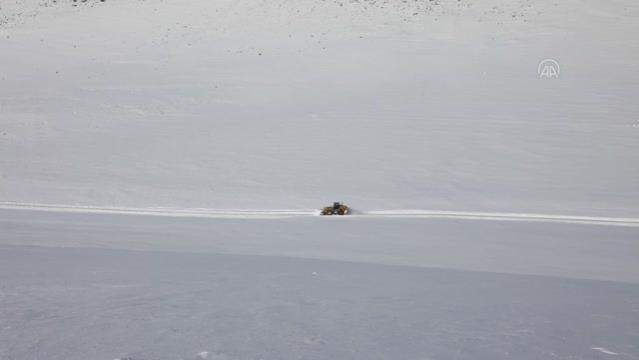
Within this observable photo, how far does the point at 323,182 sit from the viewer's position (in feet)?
26.9

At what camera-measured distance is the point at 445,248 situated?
16.8 ft

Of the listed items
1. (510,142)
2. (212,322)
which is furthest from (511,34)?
(212,322)

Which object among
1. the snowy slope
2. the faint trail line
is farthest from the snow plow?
the snowy slope

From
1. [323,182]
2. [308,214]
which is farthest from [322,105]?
[308,214]

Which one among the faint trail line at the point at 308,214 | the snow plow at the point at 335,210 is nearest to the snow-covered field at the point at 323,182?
the faint trail line at the point at 308,214

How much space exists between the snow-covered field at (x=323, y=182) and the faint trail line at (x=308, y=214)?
57mm

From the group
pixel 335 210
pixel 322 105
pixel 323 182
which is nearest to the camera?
pixel 335 210

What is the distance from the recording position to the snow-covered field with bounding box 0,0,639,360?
3.05 metres

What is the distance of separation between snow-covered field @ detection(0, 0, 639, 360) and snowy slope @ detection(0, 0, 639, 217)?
7 cm

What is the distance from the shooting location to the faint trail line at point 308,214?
6.50m

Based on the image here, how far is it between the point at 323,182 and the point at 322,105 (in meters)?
4.80

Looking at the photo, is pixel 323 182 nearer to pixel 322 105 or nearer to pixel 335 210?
pixel 335 210

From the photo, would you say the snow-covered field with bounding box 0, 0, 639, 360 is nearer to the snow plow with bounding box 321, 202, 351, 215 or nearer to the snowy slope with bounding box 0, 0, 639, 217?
the snowy slope with bounding box 0, 0, 639, 217

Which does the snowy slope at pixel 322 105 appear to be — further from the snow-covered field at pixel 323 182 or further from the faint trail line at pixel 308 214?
the faint trail line at pixel 308 214
